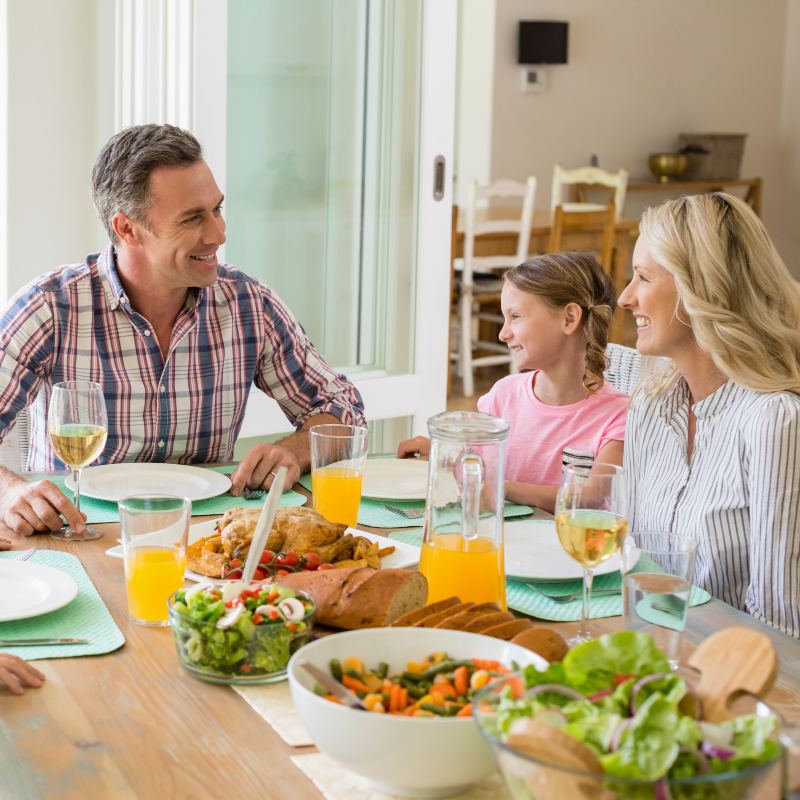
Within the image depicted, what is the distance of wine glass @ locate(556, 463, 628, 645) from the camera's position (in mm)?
1254

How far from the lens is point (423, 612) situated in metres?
1.17

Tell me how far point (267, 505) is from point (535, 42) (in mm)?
6909

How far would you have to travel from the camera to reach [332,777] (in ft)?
3.19

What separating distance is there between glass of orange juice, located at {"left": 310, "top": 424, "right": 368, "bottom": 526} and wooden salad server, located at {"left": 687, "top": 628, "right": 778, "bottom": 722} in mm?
812

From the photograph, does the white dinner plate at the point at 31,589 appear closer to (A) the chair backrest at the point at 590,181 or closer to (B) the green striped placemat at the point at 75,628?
(B) the green striped placemat at the point at 75,628

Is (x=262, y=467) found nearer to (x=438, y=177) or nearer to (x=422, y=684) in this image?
(x=422, y=684)

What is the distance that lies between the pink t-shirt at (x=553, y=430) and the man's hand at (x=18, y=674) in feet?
4.08

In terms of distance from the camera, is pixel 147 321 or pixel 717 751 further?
pixel 147 321

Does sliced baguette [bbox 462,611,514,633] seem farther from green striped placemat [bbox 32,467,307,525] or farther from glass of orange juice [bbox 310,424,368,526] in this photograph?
green striped placemat [bbox 32,467,307,525]

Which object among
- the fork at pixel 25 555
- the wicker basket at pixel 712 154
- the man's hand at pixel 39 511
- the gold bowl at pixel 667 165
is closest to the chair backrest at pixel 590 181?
the gold bowl at pixel 667 165

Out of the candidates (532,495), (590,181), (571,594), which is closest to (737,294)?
(532,495)

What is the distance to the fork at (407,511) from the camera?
1.73m

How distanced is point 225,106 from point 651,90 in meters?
6.12

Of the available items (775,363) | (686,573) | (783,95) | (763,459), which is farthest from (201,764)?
(783,95)
